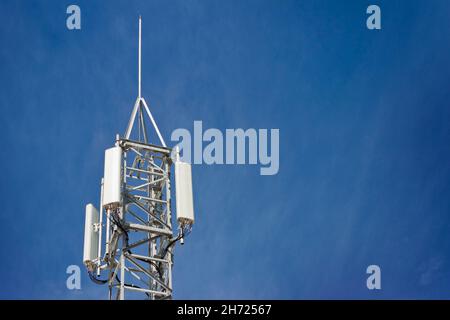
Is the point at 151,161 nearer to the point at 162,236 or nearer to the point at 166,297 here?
the point at 162,236

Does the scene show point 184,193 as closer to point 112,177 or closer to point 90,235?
point 112,177

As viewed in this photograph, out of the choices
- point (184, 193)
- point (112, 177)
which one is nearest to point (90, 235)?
point (112, 177)

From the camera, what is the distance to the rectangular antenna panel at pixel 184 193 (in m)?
54.0

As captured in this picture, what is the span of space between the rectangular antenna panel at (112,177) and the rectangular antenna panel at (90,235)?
353 centimetres

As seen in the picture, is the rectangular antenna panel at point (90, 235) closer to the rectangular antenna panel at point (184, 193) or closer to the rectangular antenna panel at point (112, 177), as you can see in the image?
the rectangular antenna panel at point (112, 177)

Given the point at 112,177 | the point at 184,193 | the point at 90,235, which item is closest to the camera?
the point at 112,177

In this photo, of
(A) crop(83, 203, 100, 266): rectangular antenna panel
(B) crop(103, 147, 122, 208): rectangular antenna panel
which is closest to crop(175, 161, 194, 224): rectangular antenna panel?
(B) crop(103, 147, 122, 208): rectangular antenna panel

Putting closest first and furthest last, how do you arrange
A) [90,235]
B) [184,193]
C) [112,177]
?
1. [112,177]
2. [184,193]
3. [90,235]

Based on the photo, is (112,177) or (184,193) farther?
(184,193)

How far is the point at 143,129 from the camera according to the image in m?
60.4

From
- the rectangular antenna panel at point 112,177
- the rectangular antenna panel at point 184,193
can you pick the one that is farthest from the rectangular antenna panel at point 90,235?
the rectangular antenna panel at point 184,193

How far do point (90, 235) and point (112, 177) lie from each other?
459 cm

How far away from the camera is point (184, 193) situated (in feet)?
180
